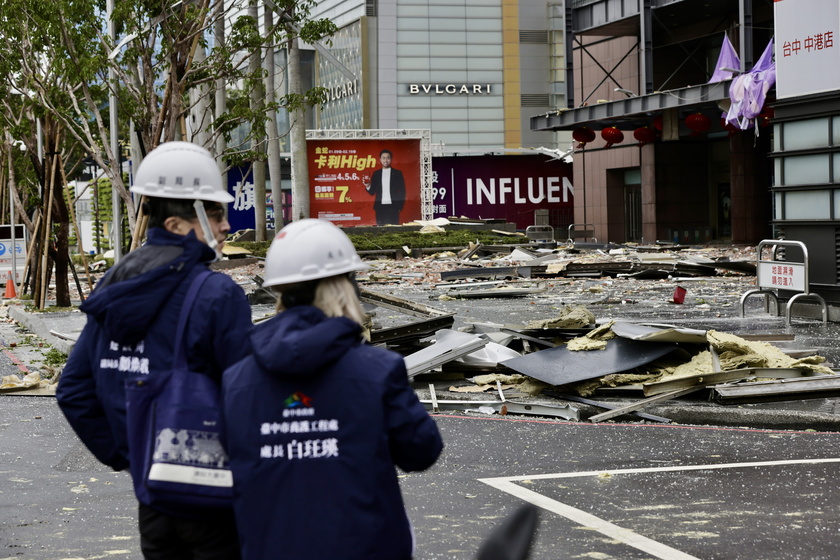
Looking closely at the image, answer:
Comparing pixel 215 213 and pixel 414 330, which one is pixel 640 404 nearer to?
pixel 414 330

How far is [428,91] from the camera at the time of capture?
97.2 m

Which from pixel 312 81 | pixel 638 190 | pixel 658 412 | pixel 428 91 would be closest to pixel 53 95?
pixel 658 412

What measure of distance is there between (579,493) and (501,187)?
6328 centimetres

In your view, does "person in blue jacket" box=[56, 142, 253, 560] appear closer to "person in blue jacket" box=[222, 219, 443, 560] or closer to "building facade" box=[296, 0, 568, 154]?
"person in blue jacket" box=[222, 219, 443, 560]

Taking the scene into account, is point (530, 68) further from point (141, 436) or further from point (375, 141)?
point (141, 436)

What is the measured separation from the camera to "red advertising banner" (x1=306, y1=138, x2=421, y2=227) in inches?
2125

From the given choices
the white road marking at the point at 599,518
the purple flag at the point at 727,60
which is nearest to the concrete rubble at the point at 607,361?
the white road marking at the point at 599,518

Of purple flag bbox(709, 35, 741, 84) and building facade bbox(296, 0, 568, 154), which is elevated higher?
building facade bbox(296, 0, 568, 154)

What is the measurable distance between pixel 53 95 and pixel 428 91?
75.7 m

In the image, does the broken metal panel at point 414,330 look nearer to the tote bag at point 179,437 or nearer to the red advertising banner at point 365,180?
the tote bag at point 179,437

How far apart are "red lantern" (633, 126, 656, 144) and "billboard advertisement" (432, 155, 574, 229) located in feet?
69.4

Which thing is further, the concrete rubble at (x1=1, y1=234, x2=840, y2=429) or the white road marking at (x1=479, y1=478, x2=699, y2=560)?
the concrete rubble at (x1=1, y1=234, x2=840, y2=429)

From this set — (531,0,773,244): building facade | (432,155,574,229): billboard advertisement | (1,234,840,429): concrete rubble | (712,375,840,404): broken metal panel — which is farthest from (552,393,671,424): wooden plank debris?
(432,155,574,229): billboard advertisement

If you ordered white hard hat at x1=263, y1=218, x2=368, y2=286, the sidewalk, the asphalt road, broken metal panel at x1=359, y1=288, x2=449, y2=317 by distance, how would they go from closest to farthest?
1. white hard hat at x1=263, y1=218, x2=368, y2=286
2. the asphalt road
3. the sidewalk
4. broken metal panel at x1=359, y1=288, x2=449, y2=317
